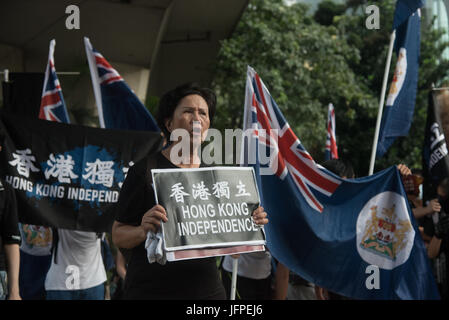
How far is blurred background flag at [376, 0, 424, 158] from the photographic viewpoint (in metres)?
5.82

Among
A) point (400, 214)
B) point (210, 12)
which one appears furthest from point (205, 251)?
point (210, 12)

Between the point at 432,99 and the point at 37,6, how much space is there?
6027 millimetres

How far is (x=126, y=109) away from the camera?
5.77m

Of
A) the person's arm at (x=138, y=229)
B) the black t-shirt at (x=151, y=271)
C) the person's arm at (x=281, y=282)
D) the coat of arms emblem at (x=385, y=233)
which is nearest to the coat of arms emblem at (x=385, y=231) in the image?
the coat of arms emblem at (x=385, y=233)

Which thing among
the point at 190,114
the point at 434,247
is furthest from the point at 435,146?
the point at 190,114

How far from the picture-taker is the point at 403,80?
19.7 feet

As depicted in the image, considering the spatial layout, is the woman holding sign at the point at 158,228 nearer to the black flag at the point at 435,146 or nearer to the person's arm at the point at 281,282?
the person's arm at the point at 281,282

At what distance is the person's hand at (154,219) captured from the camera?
2.52m

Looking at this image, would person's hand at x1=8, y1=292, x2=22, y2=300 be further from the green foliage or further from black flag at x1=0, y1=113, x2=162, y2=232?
the green foliage

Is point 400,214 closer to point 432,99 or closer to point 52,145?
point 432,99

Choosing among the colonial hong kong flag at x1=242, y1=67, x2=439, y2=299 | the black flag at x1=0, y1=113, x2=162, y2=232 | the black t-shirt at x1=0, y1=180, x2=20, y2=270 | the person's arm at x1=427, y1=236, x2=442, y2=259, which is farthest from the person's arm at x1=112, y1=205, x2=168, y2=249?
the person's arm at x1=427, y1=236, x2=442, y2=259

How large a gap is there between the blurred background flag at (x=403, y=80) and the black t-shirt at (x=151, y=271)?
3.56 meters

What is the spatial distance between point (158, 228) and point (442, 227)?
10.3 ft

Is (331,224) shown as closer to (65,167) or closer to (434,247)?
(434,247)
